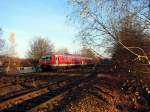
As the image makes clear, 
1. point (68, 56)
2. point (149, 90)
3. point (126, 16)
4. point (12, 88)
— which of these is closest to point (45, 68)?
point (68, 56)

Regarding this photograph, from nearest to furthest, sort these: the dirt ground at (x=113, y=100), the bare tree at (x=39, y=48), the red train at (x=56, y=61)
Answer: the dirt ground at (x=113, y=100) < the red train at (x=56, y=61) < the bare tree at (x=39, y=48)

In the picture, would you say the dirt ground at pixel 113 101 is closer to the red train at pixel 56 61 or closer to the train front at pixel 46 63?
the red train at pixel 56 61

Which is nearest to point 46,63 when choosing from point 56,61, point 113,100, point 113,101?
point 56,61

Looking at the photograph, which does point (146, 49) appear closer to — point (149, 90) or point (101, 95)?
point (149, 90)

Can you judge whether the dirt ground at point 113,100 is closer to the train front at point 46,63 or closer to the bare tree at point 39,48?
the train front at point 46,63

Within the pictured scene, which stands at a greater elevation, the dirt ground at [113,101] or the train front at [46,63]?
the train front at [46,63]

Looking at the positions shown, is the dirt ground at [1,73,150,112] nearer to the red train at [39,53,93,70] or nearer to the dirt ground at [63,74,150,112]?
the dirt ground at [63,74,150,112]

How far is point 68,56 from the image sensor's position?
5066 cm

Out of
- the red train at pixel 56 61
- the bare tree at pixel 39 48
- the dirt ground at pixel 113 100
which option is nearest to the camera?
the dirt ground at pixel 113 100

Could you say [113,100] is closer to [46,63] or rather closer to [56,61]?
[56,61]

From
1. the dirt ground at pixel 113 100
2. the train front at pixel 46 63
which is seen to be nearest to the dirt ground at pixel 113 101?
the dirt ground at pixel 113 100

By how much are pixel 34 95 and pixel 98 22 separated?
180 inches

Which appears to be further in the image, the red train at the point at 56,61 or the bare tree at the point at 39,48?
the bare tree at the point at 39,48

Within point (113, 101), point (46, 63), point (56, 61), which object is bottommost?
point (113, 101)
